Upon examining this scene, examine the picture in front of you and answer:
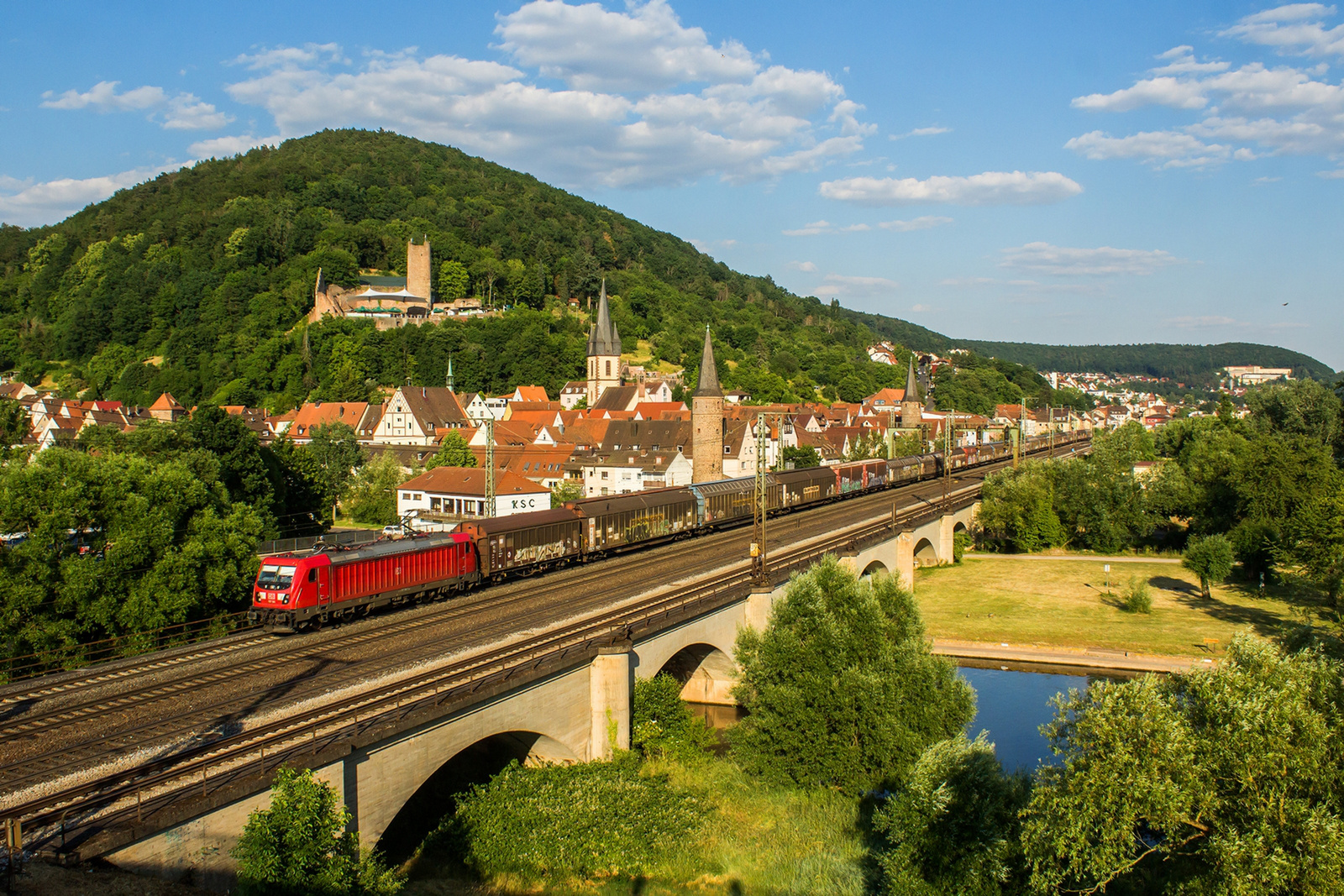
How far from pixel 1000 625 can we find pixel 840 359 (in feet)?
512

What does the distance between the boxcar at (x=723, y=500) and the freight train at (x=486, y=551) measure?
63 millimetres

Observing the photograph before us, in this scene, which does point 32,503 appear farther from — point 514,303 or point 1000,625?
point 514,303

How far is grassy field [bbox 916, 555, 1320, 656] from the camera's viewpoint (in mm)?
41219

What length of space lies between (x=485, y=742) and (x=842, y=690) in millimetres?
10152

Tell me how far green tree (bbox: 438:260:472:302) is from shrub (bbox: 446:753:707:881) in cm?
16855

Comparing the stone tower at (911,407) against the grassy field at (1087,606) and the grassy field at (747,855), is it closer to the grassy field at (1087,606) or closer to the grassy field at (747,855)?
the grassy field at (1087,606)

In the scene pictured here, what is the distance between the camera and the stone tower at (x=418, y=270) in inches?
6875

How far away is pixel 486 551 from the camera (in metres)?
33.8

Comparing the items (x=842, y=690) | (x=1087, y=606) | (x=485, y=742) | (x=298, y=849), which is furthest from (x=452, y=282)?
(x=298, y=849)

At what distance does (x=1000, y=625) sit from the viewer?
144 feet

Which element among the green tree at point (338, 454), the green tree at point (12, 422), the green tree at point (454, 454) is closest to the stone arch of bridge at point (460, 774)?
the green tree at point (12, 422)

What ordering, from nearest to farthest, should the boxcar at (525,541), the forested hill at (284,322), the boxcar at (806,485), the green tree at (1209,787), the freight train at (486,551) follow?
the green tree at (1209,787) < the freight train at (486,551) < the boxcar at (525,541) < the boxcar at (806,485) < the forested hill at (284,322)

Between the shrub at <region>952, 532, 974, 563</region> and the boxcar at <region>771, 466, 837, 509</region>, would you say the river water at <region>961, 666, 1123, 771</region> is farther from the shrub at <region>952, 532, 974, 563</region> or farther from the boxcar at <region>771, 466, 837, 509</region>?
the shrub at <region>952, 532, 974, 563</region>

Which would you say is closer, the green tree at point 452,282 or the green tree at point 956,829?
the green tree at point 956,829
